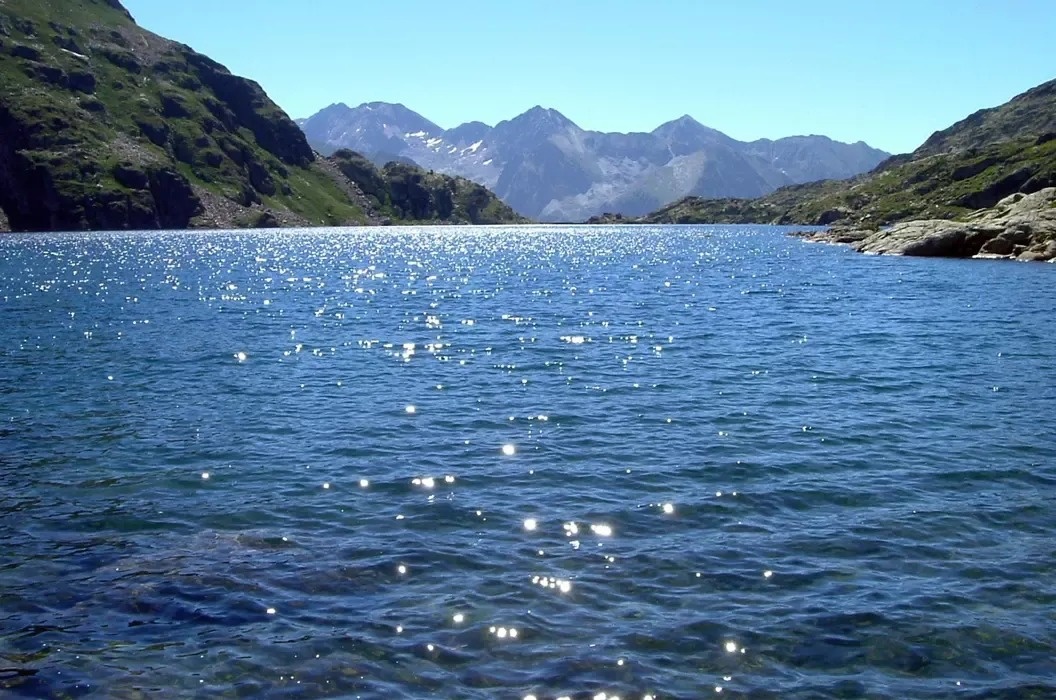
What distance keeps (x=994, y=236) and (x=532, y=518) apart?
114 metres

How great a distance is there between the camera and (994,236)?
11350 centimetres

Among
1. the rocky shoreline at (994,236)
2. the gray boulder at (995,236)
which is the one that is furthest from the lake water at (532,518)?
the gray boulder at (995,236)

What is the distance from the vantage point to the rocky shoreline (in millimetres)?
106312

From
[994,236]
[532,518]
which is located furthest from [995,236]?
[532,518]

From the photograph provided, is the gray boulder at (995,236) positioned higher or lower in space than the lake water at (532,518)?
higher

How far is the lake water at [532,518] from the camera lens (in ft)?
46.3

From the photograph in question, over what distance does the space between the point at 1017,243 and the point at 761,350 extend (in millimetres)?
83162

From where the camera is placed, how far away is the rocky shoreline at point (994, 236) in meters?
106

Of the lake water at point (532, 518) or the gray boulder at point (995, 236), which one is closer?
the lake water at point (532, 518)

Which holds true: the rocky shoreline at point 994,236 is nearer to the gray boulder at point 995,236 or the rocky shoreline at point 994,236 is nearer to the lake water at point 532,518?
the gray boulder at point 995,236

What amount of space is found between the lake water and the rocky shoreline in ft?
217

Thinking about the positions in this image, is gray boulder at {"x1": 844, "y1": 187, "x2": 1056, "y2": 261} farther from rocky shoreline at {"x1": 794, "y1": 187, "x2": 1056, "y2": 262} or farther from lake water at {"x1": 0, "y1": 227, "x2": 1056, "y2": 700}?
lake water at {"x1": 0, "y1": 227, "x2": 1056, "y2": 700}

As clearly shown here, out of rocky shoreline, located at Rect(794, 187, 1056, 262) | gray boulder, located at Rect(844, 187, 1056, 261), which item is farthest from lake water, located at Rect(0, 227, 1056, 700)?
gray boulder, located at Rect(844, 187, 1056, 261)

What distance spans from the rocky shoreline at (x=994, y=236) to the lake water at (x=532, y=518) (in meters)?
66.1
